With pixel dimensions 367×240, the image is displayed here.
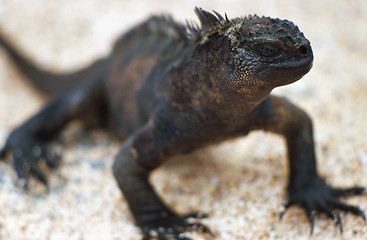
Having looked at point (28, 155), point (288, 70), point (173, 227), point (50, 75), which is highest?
point (50, 75)

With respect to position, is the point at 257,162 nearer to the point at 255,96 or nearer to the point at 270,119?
the point at 270,119

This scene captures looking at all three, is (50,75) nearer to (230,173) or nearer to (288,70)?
(230,173)

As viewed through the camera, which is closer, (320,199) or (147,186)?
(320,199)

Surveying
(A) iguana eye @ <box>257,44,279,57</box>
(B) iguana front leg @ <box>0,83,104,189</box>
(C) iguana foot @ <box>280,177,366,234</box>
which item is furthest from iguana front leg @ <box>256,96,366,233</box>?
(B) iguana front leg @ <box>0,83,104,189</box>

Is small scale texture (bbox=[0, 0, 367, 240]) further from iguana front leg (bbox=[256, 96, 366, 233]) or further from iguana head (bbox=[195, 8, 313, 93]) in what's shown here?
iguana head (bbox=[195, 8, 313, 93])

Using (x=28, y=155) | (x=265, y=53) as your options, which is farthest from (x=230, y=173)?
(x=28, y=155)
